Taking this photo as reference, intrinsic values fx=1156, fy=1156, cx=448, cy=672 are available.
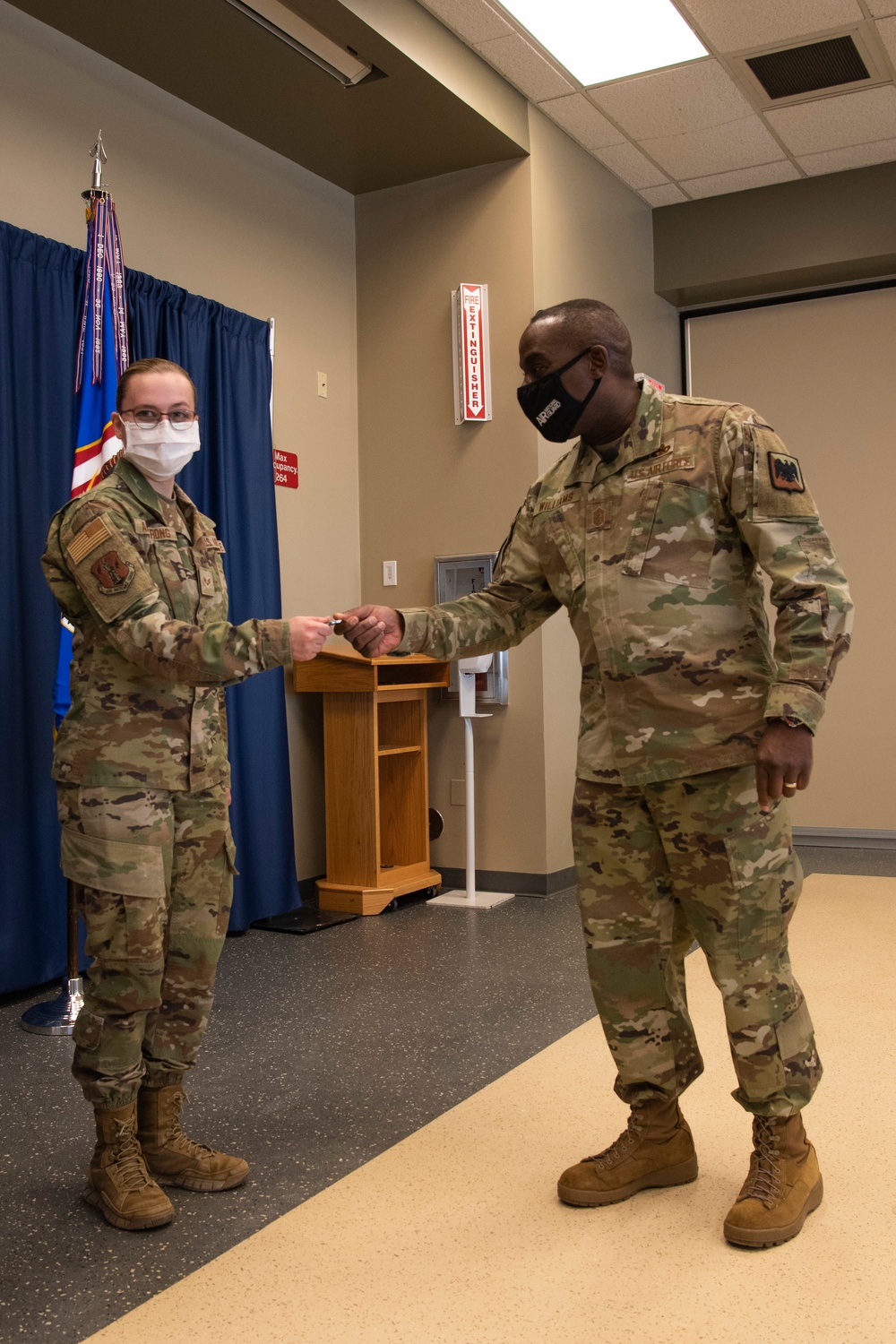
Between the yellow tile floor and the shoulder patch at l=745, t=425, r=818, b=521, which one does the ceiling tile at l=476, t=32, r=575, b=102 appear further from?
the yellow tile floor

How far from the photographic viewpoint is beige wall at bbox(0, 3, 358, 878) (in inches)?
152

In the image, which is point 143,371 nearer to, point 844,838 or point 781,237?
point 781,237

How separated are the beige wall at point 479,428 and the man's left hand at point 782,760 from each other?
3.24 meters

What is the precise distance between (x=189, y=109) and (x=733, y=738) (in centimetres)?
377

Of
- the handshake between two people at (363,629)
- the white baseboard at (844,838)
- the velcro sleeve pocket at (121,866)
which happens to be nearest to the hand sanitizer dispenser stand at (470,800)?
the white baseboard at (844,838)

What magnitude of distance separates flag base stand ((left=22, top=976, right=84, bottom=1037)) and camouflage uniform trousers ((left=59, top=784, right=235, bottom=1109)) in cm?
113

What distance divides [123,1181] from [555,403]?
5.33 ft

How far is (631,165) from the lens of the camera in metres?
5.80

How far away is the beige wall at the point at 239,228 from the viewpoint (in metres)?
3.85

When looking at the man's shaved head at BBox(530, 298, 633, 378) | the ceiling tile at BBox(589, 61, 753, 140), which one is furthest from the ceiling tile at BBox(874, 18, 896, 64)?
the man's shaved head at BBox(530, 298, 633, 378)

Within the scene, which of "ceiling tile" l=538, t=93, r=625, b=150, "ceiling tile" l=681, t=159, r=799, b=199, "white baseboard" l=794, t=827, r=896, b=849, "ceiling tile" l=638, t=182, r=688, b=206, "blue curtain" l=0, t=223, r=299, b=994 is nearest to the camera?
"blue curtain" l=0, t=223, r=299, b=994

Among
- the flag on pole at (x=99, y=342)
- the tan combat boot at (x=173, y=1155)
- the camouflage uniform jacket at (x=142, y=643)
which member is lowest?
the tan combat boot at (x=173, y=1155)

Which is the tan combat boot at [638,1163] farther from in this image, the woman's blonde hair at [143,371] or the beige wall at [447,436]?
the beige wall at [447,436]

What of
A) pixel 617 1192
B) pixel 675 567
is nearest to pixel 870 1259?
pixel 617 1192
